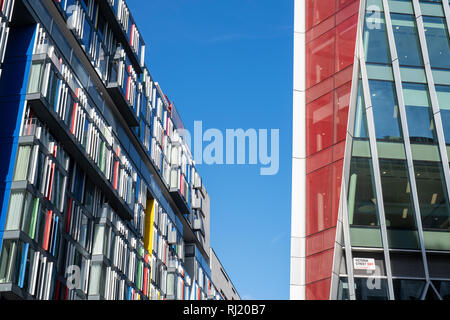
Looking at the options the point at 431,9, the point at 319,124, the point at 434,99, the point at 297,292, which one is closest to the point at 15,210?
the point at 297,292

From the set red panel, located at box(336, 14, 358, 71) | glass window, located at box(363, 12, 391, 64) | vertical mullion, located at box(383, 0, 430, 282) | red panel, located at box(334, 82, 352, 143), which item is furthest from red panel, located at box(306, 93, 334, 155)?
vertical mullion, located at box(383, 0, 430, 282)

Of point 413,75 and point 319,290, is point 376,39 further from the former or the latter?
point 319,290

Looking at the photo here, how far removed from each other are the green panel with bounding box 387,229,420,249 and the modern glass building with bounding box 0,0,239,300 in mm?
15052

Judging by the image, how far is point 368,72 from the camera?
2800cm

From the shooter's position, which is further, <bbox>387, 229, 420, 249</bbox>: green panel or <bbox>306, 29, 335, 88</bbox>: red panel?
<bbox>306, 29, 335, 88</bbox>: red panel

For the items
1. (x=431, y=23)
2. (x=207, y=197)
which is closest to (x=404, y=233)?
(x=431, y=23)

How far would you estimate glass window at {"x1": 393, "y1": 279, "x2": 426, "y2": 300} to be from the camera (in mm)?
23953

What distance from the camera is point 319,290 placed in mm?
25281

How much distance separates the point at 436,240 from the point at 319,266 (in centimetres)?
469

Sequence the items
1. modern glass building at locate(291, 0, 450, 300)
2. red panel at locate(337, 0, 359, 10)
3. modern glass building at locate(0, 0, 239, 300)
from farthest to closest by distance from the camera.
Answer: red panel at locate(337, 0, 359, 10) → modern glass building at locate(0, 0, 239, 300) → modern glass building at locate(291, 0, 450, 300)

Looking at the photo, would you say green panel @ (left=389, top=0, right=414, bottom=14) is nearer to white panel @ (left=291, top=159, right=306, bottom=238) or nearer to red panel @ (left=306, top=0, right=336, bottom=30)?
red panel @ (left=306, top=0, right=336, bottom=30)

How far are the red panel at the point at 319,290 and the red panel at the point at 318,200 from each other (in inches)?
89.7
